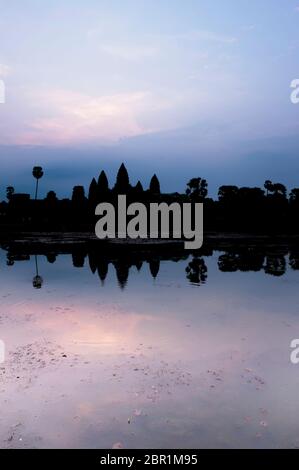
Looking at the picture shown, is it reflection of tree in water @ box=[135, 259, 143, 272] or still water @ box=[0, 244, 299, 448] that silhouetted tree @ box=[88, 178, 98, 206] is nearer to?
reflection of tree in water @ box=[135, 259, 143, 272]

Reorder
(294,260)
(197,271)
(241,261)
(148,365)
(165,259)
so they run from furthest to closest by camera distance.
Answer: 1. (165,259)
2. (294,260)
3. (241,261)
4. (197,271)
5. (148,365)

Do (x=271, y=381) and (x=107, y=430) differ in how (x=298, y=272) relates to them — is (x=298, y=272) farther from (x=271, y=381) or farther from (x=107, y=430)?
(x=107, y=430)

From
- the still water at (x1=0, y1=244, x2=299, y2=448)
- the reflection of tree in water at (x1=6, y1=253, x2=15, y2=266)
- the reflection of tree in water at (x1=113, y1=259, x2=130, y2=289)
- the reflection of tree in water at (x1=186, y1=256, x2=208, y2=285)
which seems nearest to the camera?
the still water at (x1=0, y1=244, x2=299, y2=448)

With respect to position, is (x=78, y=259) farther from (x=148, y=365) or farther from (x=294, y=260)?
(x=148, y=365)

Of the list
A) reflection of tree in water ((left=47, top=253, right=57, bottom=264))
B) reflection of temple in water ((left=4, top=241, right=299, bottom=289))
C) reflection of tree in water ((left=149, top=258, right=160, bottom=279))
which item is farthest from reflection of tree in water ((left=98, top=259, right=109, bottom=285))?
reflection of tree in water ((left=47, top=253, right=57, bottom=264))

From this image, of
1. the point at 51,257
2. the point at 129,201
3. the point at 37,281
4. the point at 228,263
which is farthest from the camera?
the point at 129,201

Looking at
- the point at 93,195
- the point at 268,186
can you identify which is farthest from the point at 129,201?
the point at 268,186

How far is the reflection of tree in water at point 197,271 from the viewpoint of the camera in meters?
24.2

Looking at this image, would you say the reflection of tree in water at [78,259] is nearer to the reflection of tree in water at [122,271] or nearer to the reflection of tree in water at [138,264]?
the reflection of tree in water at [122,271]

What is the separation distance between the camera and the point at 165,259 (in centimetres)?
3425

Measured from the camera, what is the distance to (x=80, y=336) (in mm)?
13539

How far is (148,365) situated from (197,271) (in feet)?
55.6

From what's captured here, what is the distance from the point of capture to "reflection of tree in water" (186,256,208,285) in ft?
79.5

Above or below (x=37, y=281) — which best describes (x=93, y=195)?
above
